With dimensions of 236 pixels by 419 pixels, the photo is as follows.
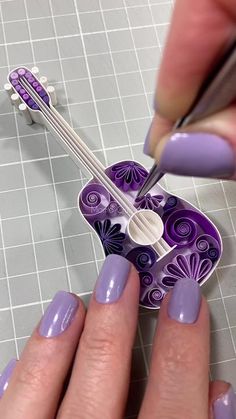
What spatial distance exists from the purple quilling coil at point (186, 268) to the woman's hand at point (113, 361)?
0.02 m

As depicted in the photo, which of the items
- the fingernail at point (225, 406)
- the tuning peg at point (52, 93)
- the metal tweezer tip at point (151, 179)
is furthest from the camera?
the tuning peg at point (52, 93)

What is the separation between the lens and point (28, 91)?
66cm

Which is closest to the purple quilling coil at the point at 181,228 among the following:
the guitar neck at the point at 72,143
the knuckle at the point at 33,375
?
the guitar neck at the point at 72,143

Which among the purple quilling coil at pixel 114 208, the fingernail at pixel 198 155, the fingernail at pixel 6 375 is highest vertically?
the fingernail at pixel 198 155

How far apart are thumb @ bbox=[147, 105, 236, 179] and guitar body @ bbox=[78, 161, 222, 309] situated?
0.24 m

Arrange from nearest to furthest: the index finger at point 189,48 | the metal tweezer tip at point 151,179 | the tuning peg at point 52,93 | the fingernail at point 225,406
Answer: the index finger at point 189,48 < the metal tweezer tip at point 151,179 < the fingernail at point 225,406 < the tuning peg at point 52,93

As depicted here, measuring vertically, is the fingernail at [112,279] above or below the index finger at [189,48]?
below

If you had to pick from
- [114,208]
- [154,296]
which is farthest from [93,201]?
[154,296]

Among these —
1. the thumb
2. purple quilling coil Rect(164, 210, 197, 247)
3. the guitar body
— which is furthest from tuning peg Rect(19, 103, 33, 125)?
the thumb

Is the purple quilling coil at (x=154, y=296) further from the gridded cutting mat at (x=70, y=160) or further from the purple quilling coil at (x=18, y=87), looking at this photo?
the purple quilling coil at (x=18, y=87)

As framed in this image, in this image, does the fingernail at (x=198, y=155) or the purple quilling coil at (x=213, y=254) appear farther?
the purple quilling coil at (x=213, y=254)

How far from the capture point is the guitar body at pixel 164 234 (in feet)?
1.95

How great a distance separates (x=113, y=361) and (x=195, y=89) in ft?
1.18

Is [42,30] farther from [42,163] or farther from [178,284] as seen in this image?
[178,284]
